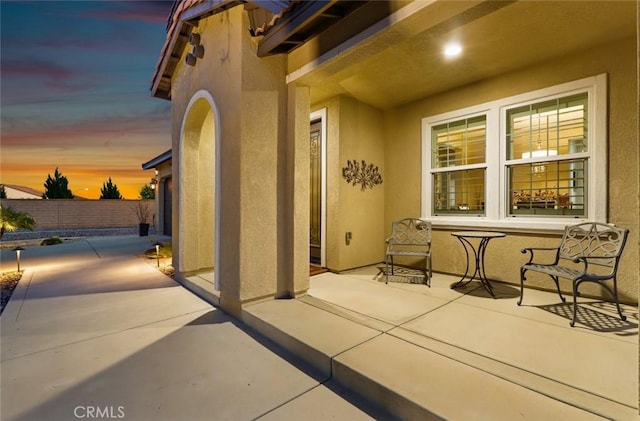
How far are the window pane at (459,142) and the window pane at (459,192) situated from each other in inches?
7.4

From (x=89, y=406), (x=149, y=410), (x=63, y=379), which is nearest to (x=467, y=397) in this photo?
(x=149, y=410)

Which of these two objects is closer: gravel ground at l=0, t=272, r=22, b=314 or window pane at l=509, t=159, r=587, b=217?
window pane at l=509, t=159, r=587, b=217

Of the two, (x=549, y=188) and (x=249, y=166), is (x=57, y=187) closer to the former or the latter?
(x=249, y=166)

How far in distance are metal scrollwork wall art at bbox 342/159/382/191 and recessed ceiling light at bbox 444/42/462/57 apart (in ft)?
6.69

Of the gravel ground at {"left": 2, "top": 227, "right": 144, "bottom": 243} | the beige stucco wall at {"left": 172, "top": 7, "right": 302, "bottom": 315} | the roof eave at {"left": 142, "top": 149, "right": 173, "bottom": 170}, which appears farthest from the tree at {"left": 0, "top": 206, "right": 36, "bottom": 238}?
the beige stucco wall at {"left": 172, "top": 7, "right": 302, "bottom": 315}

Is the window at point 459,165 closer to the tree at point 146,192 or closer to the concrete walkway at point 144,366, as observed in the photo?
the concrete walkway at point 144,366

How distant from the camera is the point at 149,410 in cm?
158

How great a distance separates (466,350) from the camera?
6.44 feet

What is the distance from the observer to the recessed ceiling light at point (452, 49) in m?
3.07

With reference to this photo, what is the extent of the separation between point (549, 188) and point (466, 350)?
2.89m

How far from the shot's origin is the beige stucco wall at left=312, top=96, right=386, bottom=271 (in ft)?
15.0

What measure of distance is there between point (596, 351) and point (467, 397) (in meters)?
1.33

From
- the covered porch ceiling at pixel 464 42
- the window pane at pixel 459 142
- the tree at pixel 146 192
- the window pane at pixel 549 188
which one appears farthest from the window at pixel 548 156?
the tree at pixel 146 192

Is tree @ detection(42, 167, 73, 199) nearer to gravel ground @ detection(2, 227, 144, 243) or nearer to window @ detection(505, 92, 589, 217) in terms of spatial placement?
gravel ground @ detection(2, 227, 144, 243)
